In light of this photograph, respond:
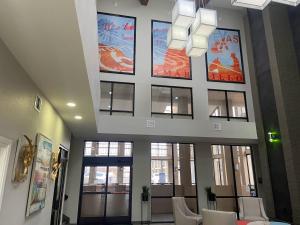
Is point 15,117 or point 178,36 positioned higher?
point 178,36

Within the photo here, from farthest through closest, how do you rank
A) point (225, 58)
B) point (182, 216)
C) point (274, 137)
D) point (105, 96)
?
point (225, 58) < point (105, 96) < point (274, 137) < point (182, 216)

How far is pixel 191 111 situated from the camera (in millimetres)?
9133

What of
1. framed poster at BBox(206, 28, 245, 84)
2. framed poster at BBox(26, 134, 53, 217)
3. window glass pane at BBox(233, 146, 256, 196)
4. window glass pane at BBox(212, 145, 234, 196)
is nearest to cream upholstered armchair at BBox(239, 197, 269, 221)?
window glass pane at BBox(212, 145, 234, 196)

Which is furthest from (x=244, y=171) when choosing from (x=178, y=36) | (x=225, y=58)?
(x=178, y=36)

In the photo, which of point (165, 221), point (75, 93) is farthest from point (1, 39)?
point (165, 221)

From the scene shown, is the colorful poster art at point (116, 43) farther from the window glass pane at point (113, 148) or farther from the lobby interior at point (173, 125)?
the window glass pane at point (113, 148)

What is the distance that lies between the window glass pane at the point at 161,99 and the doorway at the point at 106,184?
70.6 inches

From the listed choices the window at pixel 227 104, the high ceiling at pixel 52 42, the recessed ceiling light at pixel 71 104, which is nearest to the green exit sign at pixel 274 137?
the window at pixel 227 104

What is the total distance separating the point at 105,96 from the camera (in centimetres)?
870

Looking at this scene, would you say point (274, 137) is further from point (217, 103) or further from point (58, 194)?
point (58, 194)

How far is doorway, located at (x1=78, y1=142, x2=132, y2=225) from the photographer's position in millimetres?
8141

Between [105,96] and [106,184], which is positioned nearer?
[106,184]

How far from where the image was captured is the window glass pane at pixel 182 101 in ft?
30.0

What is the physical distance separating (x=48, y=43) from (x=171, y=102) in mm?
6949
